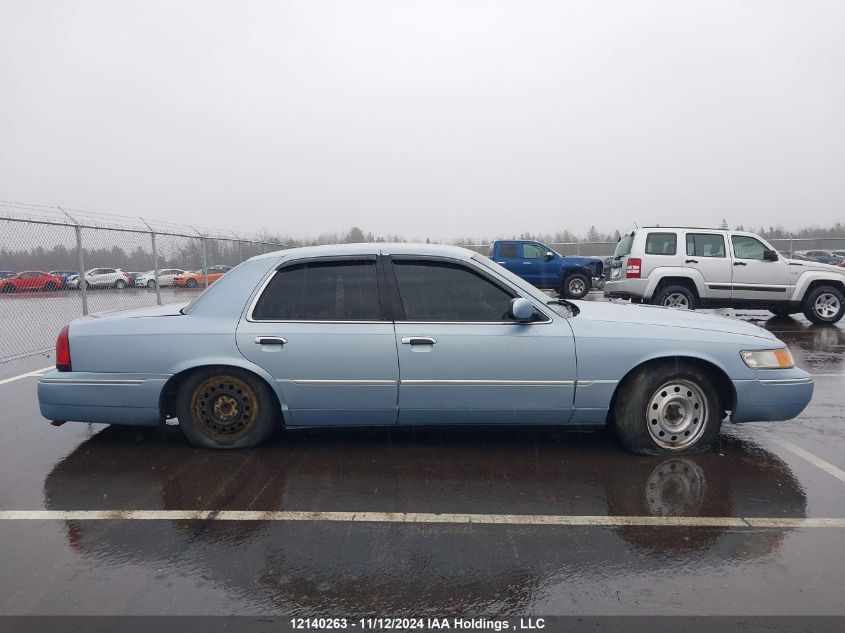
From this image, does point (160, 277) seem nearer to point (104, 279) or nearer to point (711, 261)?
point (104, 279)

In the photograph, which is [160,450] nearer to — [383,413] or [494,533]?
[383,413]

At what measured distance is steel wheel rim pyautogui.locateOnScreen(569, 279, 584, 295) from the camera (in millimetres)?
18203

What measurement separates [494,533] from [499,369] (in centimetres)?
119

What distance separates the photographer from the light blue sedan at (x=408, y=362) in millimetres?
3807

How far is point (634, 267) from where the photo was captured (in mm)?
10602

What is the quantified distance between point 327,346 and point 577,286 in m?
15.6

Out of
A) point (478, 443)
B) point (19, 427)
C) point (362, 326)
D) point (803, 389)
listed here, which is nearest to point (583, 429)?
point (478, 443)

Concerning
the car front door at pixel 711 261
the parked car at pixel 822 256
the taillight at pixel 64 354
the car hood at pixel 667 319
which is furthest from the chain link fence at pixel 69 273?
the parked car at pixel 822 256

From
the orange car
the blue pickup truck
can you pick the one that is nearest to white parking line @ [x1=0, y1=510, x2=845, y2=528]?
the orange car

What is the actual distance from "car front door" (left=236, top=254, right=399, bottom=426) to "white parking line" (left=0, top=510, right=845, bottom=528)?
0.89 m

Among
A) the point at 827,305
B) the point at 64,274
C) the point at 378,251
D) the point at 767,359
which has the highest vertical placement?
the point at 378,251

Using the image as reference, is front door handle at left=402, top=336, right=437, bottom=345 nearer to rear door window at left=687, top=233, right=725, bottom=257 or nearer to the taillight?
the taillight

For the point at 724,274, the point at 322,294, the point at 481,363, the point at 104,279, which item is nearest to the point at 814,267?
the point at 724,274

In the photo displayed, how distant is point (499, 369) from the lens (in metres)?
3.79
